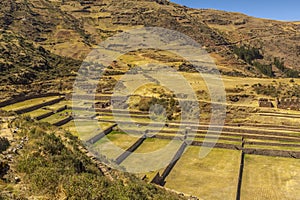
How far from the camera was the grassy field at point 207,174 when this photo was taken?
18.3 meters

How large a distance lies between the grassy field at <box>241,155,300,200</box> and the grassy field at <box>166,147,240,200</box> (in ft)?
2.83

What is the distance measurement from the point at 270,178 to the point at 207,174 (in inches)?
161

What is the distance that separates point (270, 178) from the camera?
20.5m

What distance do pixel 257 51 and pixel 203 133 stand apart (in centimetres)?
6478

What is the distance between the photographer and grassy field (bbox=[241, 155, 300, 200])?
18.2 meters

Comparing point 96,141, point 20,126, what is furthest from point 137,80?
point 20,126

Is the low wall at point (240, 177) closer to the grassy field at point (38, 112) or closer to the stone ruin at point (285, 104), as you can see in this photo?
the stone ruin at point (285, 104)

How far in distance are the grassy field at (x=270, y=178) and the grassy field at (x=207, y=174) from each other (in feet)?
2.83

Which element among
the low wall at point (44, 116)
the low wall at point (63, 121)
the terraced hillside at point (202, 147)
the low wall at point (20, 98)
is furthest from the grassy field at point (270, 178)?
the low wall at point (20, 98)

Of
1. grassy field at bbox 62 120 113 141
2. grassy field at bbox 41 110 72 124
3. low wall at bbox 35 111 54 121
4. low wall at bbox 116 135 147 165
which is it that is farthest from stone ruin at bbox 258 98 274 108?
low wall at bbox 35 111 54 121

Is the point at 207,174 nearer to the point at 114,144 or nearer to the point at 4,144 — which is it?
the point at 114,144

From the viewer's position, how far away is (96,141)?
83.9 feet

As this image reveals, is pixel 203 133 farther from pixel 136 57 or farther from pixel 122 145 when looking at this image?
pixel 136 57

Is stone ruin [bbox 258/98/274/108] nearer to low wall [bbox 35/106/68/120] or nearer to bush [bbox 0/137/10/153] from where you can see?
low wall [bbox 35/106/68/120]
